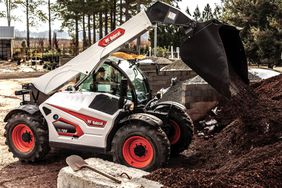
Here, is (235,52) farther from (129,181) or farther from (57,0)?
(57,0)

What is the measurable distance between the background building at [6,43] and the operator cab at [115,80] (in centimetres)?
3787

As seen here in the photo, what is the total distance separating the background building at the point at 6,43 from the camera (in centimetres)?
4328

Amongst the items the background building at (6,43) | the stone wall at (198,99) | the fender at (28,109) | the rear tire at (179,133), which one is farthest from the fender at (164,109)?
the background building at (6,43)

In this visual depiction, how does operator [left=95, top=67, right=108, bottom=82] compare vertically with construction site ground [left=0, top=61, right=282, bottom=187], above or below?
above

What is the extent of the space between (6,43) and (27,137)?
38.5 metres

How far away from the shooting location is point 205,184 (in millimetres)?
4344

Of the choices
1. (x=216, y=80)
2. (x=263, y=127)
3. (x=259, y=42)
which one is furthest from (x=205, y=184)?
(x=259, y=42)

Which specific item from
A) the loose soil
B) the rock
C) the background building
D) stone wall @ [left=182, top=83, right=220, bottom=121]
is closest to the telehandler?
the loose soil

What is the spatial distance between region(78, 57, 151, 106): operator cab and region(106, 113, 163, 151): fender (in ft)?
1.81

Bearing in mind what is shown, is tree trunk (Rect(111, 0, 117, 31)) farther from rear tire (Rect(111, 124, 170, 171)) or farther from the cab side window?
rear tire (Rect(111, 124, 170, 171))

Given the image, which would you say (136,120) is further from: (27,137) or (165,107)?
(27,137)

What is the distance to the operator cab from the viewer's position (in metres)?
7.19

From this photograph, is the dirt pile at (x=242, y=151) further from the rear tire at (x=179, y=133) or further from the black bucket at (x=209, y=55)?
the black bucket at (x=209, y=55)

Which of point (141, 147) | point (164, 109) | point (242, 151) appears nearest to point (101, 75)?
point (164, 109)
